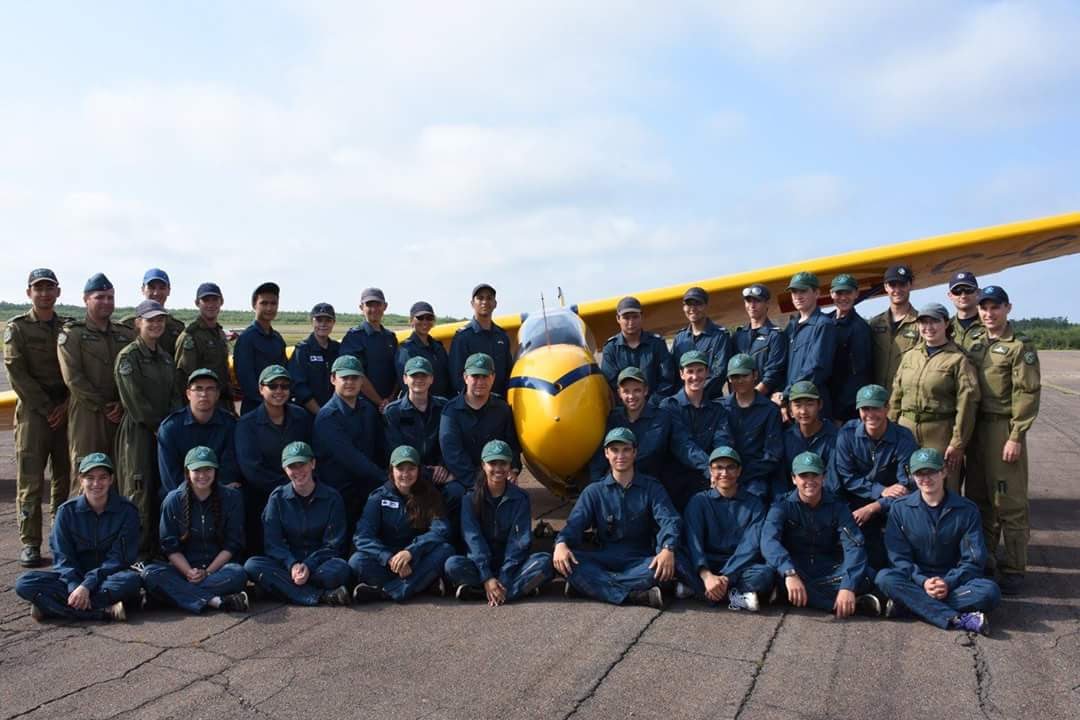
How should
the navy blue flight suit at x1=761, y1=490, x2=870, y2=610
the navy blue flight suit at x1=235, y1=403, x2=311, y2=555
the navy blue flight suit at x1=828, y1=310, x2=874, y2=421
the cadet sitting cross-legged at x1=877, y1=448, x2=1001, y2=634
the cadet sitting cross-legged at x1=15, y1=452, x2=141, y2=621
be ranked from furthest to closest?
1. the navy blue flight suit at x1=828, y1=310, x2=874, y2=421
2. the navy blue flight suit at x1=235, y1=403, x2=311, y2=555
3. the navy blue flight suit at x1=761, y1=490, x2=870, y2=610
4. the cadet sitting cross-legged at x1=15, y1=452, x2=141, y2=621
5. the cadet sitting cross-legged at x1=877, y1=448, x2=1001, y2=634

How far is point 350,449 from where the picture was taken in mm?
6664

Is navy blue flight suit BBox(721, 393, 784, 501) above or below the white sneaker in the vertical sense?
above

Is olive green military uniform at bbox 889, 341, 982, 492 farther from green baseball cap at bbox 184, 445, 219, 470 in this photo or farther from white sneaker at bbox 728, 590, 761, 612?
green baseball cap at bbox 184, 445, 219, 470

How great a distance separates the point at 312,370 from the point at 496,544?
118 inches

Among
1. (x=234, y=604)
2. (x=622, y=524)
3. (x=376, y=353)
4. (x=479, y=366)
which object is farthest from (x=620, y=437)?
(x=376, y=353)

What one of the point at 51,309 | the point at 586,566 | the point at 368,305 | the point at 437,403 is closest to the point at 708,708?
the point at 586,566

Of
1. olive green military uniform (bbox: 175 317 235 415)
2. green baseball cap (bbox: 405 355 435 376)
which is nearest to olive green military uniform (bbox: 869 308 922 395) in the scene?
green baseball cap (bbox: 405 355 435 376)

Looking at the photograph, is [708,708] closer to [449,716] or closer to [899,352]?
[449,716]

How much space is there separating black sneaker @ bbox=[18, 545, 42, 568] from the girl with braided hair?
5.89 feet

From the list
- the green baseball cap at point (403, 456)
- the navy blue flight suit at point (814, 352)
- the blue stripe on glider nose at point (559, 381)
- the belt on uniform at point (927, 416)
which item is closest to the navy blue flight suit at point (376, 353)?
the blue stripe on glider nose at point (559, 381)

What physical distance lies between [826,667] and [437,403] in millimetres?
3822

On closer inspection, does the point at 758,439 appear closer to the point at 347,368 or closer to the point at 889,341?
the point at 889,341

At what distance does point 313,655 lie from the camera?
4.65 metres

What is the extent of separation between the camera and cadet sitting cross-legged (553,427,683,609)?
18.6 feet
